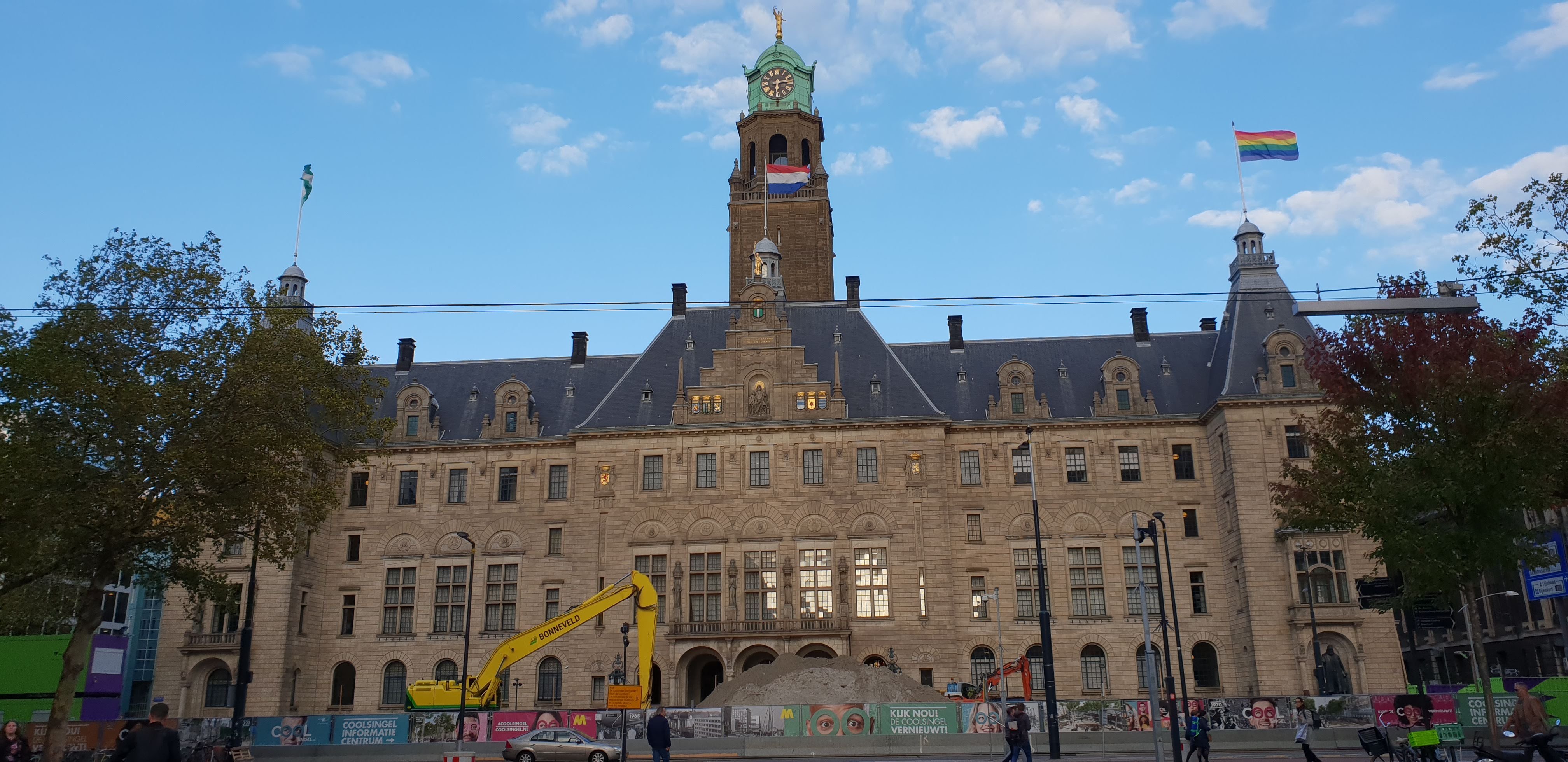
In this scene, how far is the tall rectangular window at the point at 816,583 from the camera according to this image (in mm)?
48500

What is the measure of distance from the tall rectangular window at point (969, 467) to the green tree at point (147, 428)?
2856 centimetres

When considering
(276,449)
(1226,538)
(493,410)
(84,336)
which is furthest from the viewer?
(493,410)

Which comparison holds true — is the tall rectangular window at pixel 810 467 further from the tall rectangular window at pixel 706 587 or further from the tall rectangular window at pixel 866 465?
the tall rectangular window at pixel 706 587

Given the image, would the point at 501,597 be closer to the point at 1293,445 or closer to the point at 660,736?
the point at 660,736

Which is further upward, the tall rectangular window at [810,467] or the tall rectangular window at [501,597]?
the tall rectangular window at [810,467]

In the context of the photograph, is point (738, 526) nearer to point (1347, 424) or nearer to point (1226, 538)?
point (1226, 538)

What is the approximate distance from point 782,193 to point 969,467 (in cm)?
2307

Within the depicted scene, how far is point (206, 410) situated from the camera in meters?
30.0

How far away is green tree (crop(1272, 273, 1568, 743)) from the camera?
23750mm

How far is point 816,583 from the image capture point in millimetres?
49000

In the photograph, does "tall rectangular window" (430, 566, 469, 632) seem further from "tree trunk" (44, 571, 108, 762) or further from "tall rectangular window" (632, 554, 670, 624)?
"tree trunk" (44, 571, 108, 762)

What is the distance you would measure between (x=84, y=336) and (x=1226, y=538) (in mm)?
43885

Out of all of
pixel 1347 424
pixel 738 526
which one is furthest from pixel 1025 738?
pixel 738 526

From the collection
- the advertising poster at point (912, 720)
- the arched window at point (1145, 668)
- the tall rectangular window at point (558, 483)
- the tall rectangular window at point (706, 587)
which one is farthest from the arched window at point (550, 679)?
the arched window at point (1145, 668)
